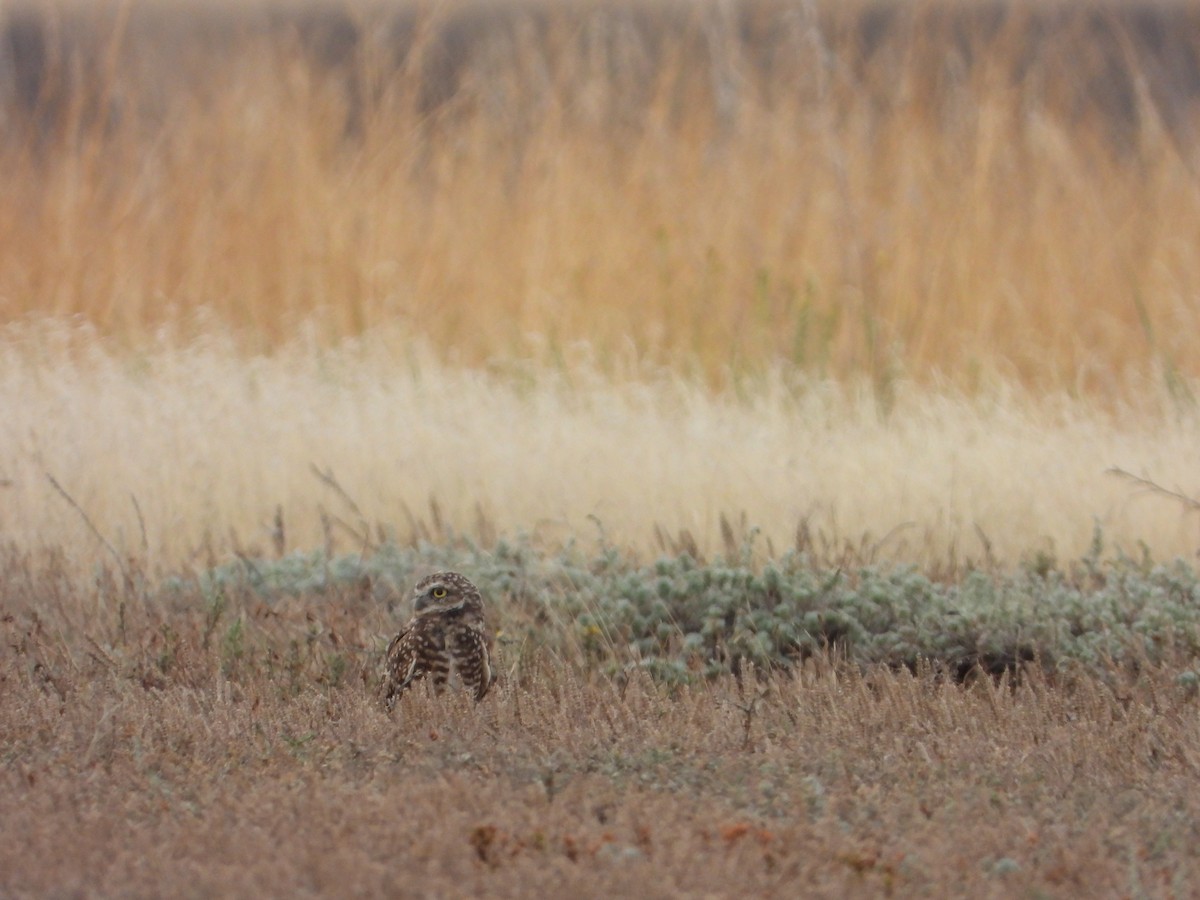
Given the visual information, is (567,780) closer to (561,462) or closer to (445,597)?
(445,597)

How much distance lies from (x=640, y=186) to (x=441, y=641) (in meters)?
6.42

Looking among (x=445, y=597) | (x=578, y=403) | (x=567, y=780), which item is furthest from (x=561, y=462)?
(x=567, y=780)

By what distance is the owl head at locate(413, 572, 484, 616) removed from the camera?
5191mm

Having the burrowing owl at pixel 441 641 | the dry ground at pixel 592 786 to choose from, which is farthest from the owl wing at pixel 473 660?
the dry ground at pixel 592 786

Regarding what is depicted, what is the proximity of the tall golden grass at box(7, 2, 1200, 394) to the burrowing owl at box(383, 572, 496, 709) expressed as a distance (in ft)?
16.2

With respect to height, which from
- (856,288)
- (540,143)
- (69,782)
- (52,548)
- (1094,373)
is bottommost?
(69,782)

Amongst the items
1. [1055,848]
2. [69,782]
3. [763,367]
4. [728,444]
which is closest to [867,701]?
[1055,848]

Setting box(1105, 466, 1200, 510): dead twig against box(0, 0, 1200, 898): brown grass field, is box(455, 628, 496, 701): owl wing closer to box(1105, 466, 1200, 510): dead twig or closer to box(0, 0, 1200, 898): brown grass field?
box(0, 0, 1200, 898): brown grass field

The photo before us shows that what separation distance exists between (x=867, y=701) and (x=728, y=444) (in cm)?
→ 348

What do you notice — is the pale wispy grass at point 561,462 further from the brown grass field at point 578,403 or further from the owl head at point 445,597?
the owl head at point 445,597

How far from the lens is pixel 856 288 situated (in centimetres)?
1044

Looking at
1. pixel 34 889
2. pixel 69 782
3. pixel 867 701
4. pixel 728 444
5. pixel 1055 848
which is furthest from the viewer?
pixel 728 444

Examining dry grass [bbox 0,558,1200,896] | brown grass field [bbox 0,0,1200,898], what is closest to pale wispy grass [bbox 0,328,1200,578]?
brown grass field [bbox 0,0,1200,898]

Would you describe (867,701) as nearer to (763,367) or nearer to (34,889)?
(34,889)
